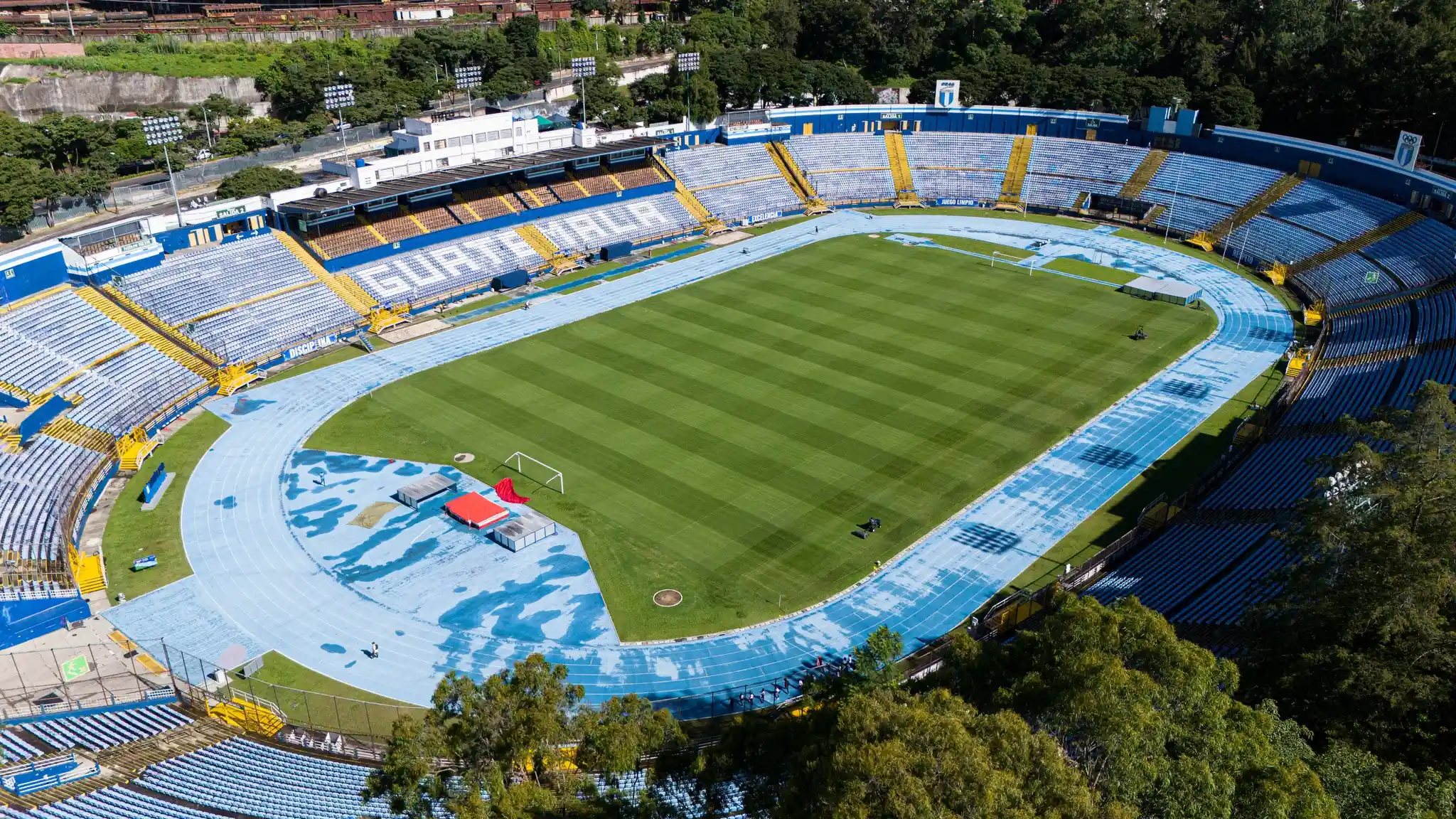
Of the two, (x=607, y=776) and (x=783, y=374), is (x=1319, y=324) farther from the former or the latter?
(x=607, y=776)

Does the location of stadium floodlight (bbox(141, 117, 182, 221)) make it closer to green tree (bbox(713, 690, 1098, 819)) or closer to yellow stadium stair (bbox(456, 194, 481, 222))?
yellow stadium stair (bbox(456, 194, 481, 222))

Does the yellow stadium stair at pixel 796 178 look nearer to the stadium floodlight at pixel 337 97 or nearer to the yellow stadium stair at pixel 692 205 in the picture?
the yellow stadium stair at pixel 692 205

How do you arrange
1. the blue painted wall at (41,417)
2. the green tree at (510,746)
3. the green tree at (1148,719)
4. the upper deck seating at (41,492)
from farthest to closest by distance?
the blue painted wall at (41,417), the upper deck seating at (41,492), the green tree at (510,746), the green tree at (1148,719)

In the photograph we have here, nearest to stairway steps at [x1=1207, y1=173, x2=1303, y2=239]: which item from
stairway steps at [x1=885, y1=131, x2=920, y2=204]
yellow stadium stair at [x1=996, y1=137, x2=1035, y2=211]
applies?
yellow stadium stair at [x1=996, y1=137, x2=1035, y2=211]

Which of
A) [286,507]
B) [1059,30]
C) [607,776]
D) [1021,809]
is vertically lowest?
[286,507]

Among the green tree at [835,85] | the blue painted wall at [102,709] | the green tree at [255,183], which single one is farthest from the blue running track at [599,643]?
the green tree at [835,85]

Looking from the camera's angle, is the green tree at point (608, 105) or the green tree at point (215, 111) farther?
the green tree at point (608, 105)

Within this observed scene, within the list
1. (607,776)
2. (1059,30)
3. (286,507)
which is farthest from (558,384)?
(1059,30)
